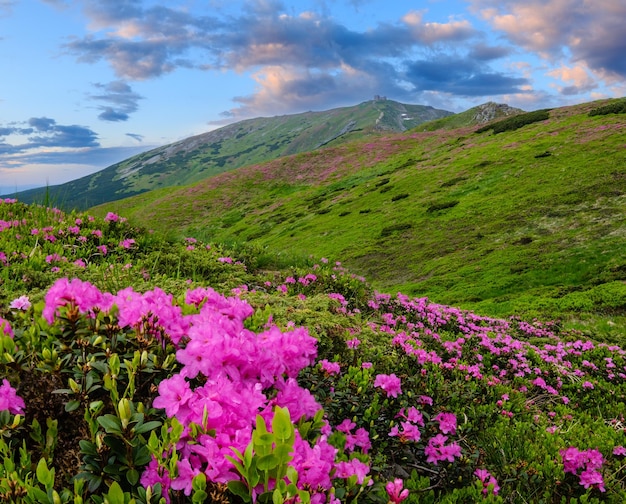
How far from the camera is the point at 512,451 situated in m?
4.41

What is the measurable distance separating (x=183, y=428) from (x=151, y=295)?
138cm

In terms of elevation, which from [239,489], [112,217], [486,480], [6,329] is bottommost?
[486,480]

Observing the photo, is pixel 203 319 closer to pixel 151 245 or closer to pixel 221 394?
pixel 221 394

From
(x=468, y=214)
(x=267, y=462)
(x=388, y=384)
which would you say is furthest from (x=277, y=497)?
(x=468, y=214)

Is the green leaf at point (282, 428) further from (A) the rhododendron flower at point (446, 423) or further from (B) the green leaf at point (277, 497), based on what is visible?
(A) the rhododendron flower at point (446, 423)

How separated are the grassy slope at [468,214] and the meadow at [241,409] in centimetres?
707

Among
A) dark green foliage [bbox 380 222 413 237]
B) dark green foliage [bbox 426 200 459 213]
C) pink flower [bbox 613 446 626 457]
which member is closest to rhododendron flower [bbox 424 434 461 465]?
pink flower [bbox 613 446 626 457]

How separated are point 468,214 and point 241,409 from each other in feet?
114

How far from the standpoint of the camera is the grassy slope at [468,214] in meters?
21.3

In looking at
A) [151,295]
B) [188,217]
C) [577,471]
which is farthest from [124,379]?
[188,217]

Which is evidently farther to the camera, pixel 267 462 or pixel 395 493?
pixel 395 493

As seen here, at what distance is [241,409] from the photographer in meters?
2.01

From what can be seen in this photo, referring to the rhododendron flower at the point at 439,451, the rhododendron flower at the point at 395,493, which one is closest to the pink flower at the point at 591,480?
the rhododendron flower at the point at 439,451

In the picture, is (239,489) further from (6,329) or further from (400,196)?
(400,196)
